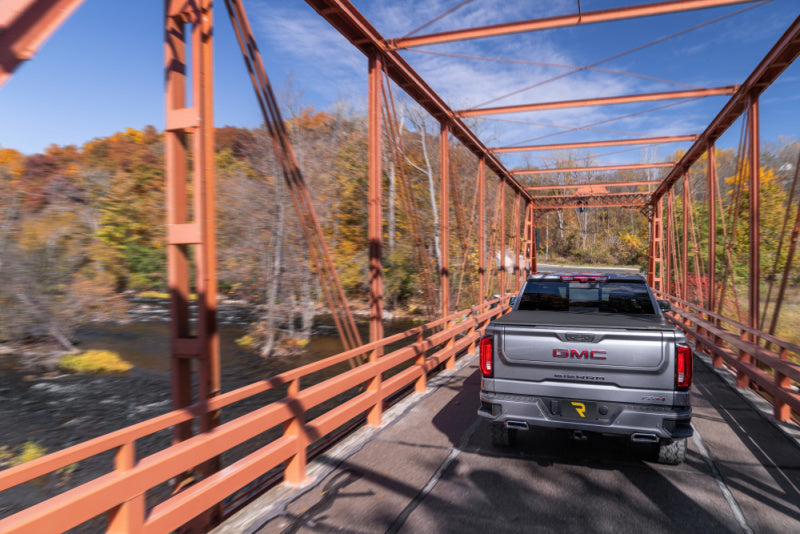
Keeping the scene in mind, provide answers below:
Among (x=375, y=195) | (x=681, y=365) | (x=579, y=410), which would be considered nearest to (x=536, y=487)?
(x=579, y=410)

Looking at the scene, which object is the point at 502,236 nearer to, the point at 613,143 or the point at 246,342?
the point at 613,143

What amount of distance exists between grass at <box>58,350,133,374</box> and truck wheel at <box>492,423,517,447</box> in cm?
1659

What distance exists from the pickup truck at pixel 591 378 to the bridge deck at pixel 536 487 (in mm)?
393

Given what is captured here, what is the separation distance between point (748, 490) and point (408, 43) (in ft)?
23.1

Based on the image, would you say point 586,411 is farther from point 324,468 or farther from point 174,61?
point 174,61

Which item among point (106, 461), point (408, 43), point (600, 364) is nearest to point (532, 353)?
point (600, 364)

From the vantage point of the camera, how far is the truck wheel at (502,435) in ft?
17.8

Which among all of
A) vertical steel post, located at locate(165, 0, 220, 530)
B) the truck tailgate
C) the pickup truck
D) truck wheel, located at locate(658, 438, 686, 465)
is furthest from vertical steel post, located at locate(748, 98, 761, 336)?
vertical steel post, located at locate(165, 0, 220, 530)

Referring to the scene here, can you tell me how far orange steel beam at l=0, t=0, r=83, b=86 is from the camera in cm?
187

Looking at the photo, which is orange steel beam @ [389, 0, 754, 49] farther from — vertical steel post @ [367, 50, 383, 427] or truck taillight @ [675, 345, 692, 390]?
truck taillight @ [675, 345, 692, 390]

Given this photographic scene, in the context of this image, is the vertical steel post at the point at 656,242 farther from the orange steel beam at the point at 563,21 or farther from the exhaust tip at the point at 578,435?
the exhaust tip at the point at 578,435

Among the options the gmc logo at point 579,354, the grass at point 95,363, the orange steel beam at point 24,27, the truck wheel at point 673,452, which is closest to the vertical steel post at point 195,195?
the orange steel beam at point 24,27

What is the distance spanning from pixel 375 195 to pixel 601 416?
439cm

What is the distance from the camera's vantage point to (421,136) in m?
32.2
